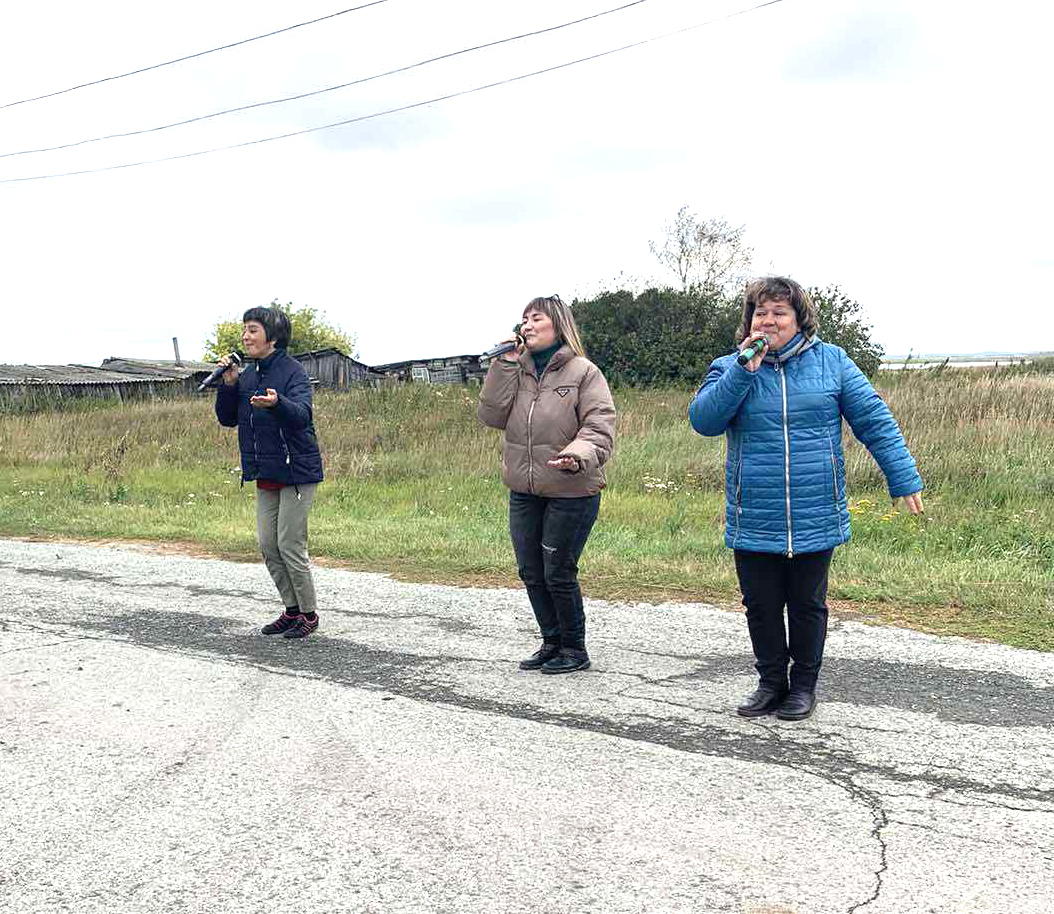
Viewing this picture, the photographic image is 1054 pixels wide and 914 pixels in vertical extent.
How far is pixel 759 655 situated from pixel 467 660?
5.48 feet

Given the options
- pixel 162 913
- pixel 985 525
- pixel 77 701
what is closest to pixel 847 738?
pixel 162 913

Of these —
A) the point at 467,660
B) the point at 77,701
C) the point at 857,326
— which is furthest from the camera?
the point at 857,326

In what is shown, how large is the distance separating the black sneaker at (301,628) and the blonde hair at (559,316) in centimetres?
235

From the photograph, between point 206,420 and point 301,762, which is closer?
point 301,762

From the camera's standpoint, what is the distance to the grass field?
7.86m

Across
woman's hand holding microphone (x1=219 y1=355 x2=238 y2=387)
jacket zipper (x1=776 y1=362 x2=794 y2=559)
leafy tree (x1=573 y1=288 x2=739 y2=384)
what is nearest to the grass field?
jacket zipper (x1=776 y1=362 x2=794 y2=559)

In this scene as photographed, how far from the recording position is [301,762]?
4383 millimetres

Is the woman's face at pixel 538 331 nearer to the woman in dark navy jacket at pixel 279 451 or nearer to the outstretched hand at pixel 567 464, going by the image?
the outstretched hand at pixel 567 464

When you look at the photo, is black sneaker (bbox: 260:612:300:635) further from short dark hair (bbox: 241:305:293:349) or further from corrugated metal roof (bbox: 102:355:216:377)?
corrugated metal roof (bbox: 102:355:216:377)

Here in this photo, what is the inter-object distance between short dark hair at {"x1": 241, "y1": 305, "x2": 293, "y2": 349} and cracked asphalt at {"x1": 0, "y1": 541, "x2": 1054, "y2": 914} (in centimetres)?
175

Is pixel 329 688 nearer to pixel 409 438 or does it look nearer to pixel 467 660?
pixel 467 660

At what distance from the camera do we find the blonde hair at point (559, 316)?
565cm

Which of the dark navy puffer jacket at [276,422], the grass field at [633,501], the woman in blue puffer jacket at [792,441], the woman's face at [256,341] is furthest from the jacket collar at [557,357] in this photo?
the grass field at [633,501]

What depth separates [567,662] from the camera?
5711mm
